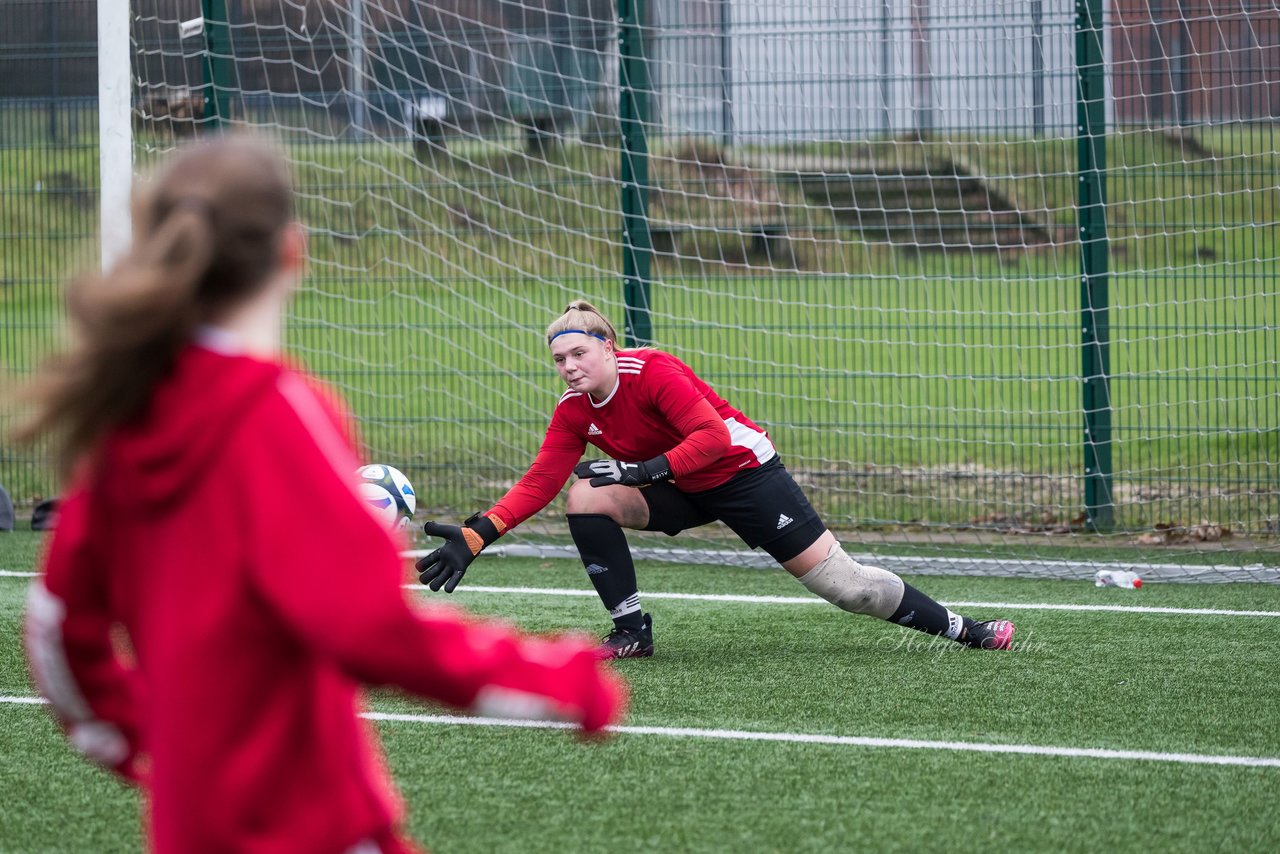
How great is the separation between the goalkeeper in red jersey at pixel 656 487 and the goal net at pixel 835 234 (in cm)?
202

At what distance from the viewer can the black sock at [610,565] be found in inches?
214

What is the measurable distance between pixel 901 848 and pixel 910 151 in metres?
5.42

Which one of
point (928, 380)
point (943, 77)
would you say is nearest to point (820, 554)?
point (928, 380)

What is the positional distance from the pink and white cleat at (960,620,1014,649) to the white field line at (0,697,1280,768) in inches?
50.8

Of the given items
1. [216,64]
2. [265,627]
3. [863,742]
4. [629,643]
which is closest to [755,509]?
[629,643]

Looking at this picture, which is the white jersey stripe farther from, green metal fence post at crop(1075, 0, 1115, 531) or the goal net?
green metal fence post at crop(1075, 0, 1115, 531)

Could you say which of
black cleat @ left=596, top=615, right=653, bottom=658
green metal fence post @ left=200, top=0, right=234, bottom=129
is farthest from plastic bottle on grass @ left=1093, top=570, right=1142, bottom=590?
green metal fence post @ left=200, top=0, right=234, bottom=129

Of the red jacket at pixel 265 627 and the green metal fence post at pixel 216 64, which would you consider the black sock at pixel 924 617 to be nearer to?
the red jacket at pixel 265 627

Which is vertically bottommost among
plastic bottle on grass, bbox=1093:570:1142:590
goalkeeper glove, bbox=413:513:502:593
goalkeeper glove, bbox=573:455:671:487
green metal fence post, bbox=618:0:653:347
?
plastic bottle on grass, bbox=1093:570:1142:590

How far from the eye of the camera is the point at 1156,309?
26.0 ft

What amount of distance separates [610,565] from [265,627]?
373 cm

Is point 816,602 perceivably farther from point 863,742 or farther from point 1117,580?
point 863,742

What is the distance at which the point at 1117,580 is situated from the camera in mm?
6789

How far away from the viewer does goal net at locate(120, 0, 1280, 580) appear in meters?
7.74
